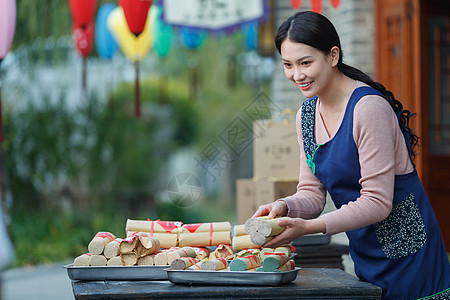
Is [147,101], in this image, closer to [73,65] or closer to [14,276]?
[73,65]

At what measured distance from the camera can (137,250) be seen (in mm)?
2047

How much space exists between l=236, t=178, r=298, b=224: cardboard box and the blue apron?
1648 mm

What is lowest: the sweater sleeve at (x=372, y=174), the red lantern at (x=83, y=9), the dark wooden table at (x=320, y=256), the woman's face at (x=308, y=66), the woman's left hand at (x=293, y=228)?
the dark wooden table at (x=320, y=256)

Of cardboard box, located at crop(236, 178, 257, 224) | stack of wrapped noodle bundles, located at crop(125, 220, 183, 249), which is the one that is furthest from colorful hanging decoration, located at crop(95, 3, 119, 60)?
stack of wrapped noodle bundles, located at crop(125, 220, 183, 249)

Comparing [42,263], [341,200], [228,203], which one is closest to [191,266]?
[341,200]

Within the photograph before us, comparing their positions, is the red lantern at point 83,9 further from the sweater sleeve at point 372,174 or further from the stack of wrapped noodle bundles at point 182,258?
the sweater sleeve at point 372,174

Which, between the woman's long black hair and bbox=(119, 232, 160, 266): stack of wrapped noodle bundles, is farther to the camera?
bbox=(119, 232, 160, 266): stack of wrapped noodle bundles

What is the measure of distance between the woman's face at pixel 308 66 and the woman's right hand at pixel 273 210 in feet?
1.05

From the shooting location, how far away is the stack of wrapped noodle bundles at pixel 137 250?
6.66 ft

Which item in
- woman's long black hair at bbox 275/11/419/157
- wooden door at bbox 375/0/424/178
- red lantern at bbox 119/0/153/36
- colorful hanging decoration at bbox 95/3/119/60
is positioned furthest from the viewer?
colorful hanging decoration at bbox 95/3/119/60

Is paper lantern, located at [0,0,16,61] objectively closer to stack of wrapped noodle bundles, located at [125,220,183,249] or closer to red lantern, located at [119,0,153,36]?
red lantern, located at [119,0,153,36]

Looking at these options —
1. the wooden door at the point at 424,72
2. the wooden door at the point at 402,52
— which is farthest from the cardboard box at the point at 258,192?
the wooden door at the point at 424,72

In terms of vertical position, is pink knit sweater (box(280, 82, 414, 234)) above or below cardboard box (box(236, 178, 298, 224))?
above

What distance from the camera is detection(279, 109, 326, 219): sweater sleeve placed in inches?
80.6
